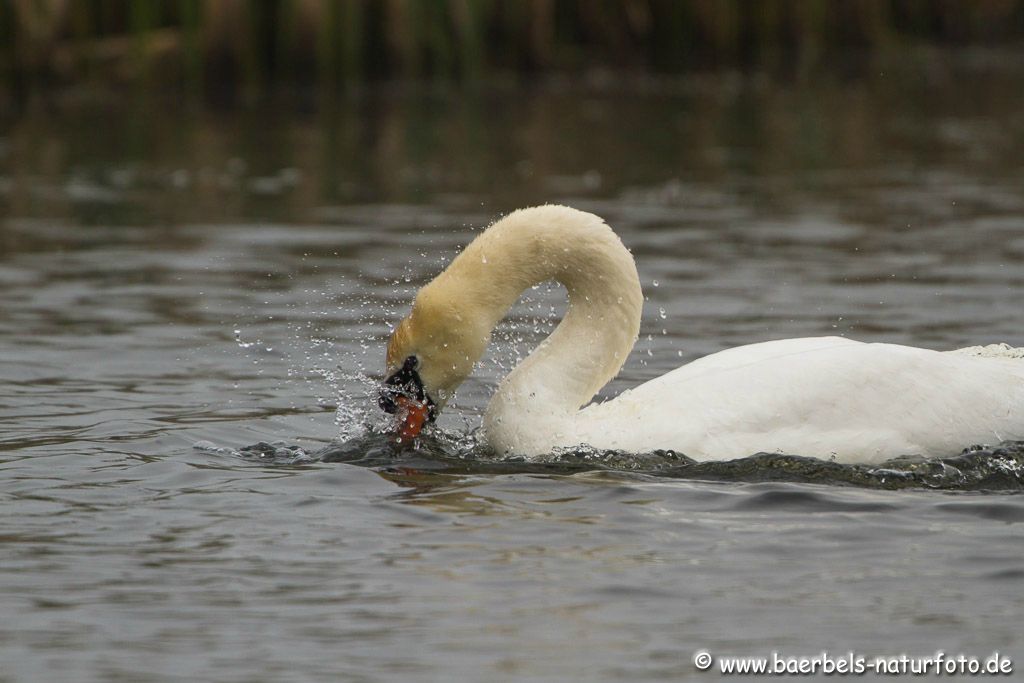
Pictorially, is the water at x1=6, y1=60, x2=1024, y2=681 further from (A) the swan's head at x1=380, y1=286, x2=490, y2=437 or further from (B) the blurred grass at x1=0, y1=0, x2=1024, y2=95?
(B) the blurred grass at x1=0, y1=0, x2=1024, y2=95

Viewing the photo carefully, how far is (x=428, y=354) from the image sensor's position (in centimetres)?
785

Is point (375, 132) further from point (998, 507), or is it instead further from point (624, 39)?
point (998, 507)

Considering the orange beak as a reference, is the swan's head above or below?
above

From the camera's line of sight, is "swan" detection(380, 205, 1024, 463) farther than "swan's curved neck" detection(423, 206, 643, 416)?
No

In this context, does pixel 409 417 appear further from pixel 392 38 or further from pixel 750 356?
pixel 392 38

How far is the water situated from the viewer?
5.57m

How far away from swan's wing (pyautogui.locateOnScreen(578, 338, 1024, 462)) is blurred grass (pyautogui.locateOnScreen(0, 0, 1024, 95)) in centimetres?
1567

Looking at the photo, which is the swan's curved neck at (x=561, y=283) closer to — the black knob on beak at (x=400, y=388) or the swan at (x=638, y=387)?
the swan at (x=638, y=387)

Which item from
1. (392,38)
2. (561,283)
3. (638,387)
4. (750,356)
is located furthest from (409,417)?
(392,38)

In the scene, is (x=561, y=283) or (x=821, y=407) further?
(x=561, y=283)

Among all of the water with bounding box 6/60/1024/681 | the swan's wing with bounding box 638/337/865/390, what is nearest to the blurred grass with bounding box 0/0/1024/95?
the water with bounding box 6/60/1024/681

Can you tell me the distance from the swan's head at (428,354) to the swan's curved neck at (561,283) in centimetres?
8

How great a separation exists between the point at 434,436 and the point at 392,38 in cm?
1654

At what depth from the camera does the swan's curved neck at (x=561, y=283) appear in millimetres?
7957
